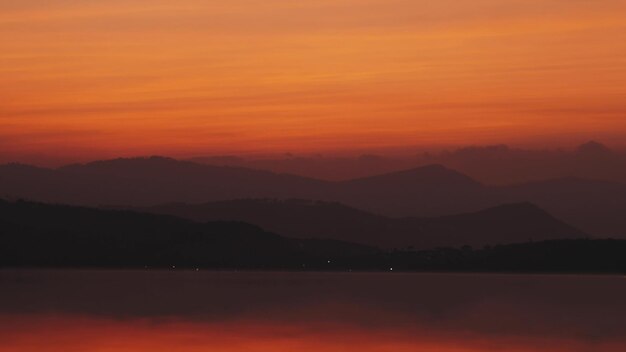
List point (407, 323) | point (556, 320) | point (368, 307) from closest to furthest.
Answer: point (407, 323) → point (556, 320) → point (368, 307)

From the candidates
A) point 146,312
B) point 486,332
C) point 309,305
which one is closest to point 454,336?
point 486,332

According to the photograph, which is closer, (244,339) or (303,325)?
(244,339)

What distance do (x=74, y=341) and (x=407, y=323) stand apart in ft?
72.3

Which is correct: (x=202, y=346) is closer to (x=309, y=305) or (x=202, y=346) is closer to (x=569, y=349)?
(x=569, y=349)

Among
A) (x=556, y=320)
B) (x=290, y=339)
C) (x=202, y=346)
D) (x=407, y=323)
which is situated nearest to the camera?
(x=202, y=346)

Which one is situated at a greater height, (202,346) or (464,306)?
(464,306)

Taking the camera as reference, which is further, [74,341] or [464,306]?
[464,306]

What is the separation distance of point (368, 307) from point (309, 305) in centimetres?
444

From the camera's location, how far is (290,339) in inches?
2180

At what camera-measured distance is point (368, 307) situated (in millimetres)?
89375

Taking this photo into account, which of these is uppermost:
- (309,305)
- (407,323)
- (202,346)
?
(309,305)

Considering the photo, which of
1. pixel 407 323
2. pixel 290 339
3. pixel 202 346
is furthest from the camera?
pixel 407 323

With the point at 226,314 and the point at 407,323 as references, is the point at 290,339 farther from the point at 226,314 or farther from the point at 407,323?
the point at 226,314

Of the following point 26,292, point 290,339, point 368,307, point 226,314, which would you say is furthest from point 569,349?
point 26,292
